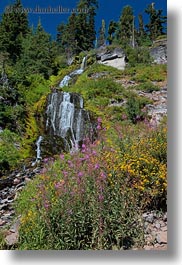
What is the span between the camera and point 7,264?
11.7 ft

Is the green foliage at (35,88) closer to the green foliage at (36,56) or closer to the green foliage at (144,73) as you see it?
the green foliage at (36,56)

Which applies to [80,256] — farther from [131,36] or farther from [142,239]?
[131,36]

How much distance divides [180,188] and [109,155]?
0.57 m

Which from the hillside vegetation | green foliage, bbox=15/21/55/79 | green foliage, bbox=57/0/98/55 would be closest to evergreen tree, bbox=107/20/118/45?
the hillside vegetation

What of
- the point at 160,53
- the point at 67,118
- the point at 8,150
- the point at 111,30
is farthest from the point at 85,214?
the point at 111,30

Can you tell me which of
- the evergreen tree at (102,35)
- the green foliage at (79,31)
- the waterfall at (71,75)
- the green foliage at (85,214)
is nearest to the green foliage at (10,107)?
the waterfall at (71,75)

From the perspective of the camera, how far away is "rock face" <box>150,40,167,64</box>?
3.72 m

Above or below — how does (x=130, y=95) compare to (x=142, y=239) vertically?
above

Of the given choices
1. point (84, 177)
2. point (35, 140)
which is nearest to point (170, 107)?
point (84, 177)

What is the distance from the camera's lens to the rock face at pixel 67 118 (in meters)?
3.96

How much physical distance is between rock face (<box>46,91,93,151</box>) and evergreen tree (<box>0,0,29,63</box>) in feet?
1.55

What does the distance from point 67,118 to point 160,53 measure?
0.94 meters

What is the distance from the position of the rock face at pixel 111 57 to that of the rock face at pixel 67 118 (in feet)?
1.19

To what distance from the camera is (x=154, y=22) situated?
3807 millimetres
